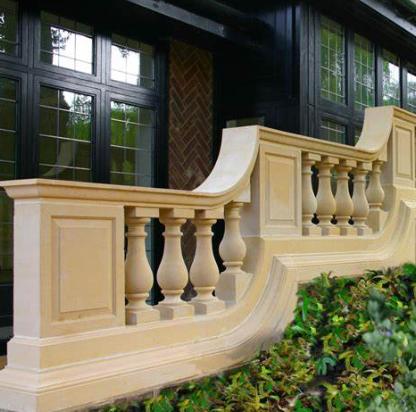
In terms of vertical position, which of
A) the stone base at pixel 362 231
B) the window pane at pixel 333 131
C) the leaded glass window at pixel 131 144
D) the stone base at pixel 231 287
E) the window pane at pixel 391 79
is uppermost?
the window pane at pixel 391 79

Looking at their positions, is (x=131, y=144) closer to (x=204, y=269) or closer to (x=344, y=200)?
(x=344, y=200)

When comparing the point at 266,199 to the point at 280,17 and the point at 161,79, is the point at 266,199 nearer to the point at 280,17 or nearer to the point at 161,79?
the point at 161,79

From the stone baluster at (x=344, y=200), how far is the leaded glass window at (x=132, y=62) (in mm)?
3139

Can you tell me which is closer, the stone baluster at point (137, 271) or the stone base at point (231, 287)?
the stone baluster at point (137, 271)

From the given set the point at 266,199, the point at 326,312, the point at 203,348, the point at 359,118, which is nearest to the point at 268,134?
the point at 266,199

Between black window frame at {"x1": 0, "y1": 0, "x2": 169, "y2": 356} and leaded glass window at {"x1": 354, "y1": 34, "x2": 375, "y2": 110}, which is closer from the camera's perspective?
black window frame at {"x1": 0, "y1": 0, "x2": 169, "y2": 356}

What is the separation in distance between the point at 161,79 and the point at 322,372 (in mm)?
5107

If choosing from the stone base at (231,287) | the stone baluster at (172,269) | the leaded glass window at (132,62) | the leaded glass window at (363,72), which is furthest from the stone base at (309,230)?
the leaded glass window at (363,72)

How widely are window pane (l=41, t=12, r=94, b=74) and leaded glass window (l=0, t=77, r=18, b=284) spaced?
0.56m

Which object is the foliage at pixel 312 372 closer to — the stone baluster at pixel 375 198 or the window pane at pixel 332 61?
the stone baluster at pixel 375 198

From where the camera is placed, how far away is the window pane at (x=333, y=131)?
356 inches

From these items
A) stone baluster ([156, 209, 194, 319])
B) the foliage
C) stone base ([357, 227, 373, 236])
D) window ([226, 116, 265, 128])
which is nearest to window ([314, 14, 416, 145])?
window ([226, 116, 265, 128])

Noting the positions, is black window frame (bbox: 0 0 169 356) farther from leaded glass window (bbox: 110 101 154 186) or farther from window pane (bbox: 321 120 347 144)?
window pane (bbox: 321 120 347 144)

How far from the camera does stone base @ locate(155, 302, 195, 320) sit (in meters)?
3.78
